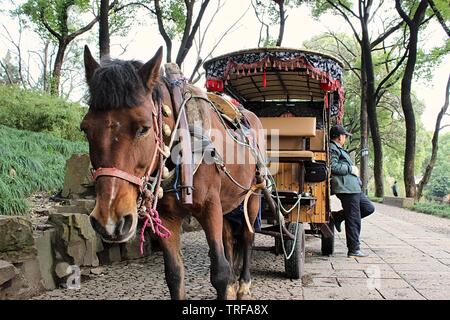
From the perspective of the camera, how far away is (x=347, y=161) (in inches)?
276

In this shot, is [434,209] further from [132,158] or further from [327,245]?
[132,158]

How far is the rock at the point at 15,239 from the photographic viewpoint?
4199mm

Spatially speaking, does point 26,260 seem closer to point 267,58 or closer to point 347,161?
point 267,58

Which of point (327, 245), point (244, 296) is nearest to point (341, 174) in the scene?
point (327, 245)

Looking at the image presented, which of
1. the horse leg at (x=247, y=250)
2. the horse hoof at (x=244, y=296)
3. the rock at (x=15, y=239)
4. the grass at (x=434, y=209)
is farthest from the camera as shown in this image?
the grass at (x=434, y=209)

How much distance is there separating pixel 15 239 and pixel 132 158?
7.89ft

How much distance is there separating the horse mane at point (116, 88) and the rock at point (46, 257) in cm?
268

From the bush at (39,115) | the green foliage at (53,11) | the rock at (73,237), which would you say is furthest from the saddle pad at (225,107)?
the green foliage at (53,11)

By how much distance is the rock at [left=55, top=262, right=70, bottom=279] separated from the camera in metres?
4.94

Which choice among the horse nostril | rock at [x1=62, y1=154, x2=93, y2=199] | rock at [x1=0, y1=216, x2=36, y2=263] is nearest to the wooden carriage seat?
rock at [x1=62, y1=154, x2=93, y2=199]

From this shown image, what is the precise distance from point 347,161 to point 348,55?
31019 millimetres

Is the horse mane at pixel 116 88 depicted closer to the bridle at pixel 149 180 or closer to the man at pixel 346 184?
the bridle at pixel 149 180

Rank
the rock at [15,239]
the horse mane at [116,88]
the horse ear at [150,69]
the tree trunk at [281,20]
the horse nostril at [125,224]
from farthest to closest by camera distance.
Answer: the tree trunk at [281,20]
the rock at [15,239]
the horse ear at [150,69]
the horse mane at [116,88]
the horse nostril at [125,224]

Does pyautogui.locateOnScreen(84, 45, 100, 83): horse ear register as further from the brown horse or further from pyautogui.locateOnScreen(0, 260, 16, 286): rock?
pyautogui.locateOnScreen(0, 260, 16, 286): rock
